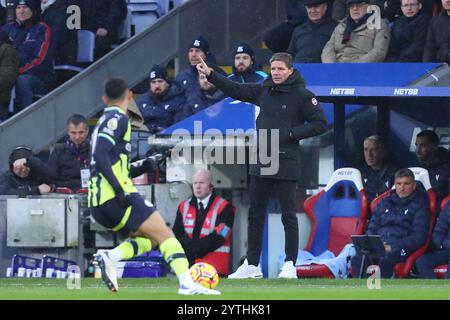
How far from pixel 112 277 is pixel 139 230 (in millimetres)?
403

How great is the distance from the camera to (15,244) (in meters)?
15.1

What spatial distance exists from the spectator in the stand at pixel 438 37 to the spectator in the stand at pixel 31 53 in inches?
206

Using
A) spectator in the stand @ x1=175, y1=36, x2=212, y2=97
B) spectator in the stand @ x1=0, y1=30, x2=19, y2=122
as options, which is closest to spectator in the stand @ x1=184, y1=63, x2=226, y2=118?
spectator in the stand @ x1=175, y1=36, x2=212, y2=97

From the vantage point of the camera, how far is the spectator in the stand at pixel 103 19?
19312mm

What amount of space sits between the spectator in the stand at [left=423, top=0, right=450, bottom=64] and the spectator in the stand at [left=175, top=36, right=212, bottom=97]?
260 cm

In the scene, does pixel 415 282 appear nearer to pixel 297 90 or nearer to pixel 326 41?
pixel 297 90

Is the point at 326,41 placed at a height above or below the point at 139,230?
above

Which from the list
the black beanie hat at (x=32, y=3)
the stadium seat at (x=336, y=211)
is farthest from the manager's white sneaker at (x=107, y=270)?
the black beanie hat at (x=32, y=3)

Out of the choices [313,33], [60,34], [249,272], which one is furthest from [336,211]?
[60,34]

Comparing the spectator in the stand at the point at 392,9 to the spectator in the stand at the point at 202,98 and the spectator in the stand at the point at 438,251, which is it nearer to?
the spectator in the stand at the point at 202,98

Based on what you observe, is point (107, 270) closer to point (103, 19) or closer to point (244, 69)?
point (244, 69)

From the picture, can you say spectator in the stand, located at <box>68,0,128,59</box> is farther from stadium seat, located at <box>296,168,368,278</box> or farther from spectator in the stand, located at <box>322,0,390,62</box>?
stadium seat, located at <box>296,168,368,278</box>

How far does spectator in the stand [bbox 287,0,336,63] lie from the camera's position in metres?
16.6
